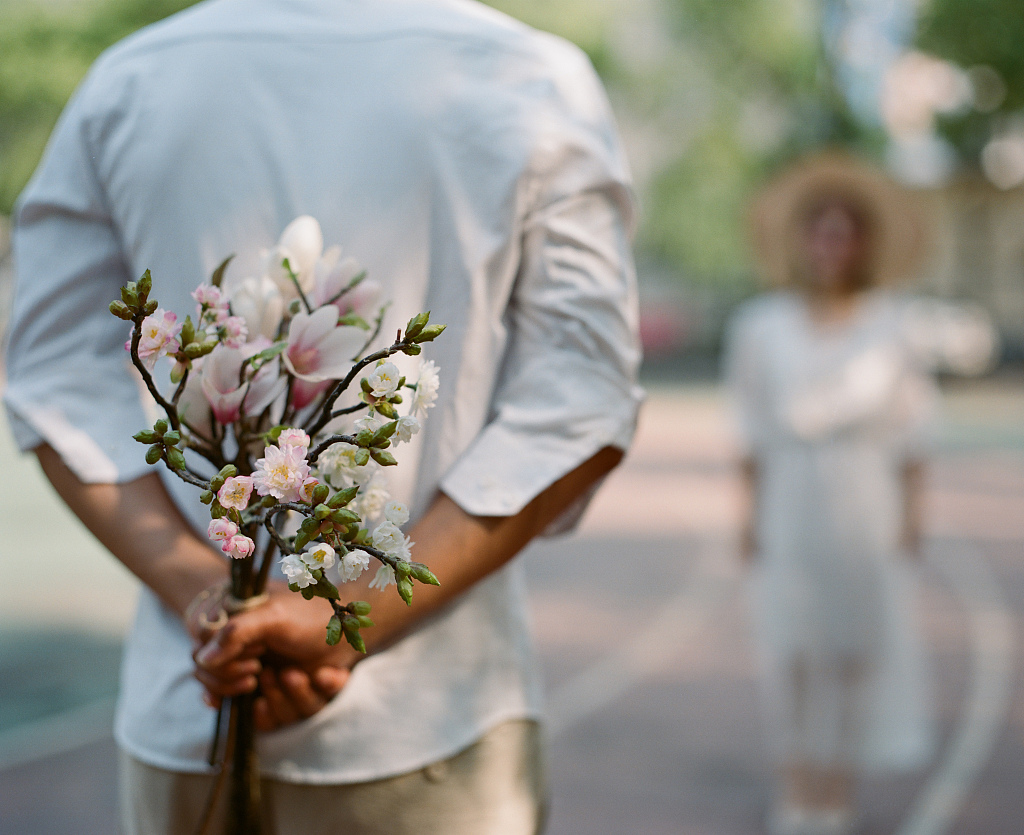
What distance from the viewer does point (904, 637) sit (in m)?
4.39

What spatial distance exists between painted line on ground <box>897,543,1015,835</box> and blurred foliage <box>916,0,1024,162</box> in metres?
20.0

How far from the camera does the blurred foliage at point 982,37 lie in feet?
84.6

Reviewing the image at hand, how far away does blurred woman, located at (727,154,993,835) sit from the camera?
14.2ft

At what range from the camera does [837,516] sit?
4367mm

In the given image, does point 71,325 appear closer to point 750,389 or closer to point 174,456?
point 174,456

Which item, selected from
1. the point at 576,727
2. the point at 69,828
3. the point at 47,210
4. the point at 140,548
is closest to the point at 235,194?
the point at 47,210

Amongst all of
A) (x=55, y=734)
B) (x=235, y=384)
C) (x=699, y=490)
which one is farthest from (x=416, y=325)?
(x=699, y=490)

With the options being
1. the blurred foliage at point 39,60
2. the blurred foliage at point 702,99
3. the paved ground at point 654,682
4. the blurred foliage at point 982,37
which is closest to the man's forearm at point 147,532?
the paved ground at point 654,682

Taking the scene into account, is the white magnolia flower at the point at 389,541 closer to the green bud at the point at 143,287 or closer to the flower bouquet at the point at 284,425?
the flower bouquet at the point at 284,425

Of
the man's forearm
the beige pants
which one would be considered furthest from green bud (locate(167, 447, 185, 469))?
the beige pants

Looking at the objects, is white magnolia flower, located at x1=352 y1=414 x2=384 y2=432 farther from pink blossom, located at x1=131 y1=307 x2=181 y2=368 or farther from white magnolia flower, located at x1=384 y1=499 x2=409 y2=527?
pink blossom, located at x1=131 y1=307 x2=181 y2=368

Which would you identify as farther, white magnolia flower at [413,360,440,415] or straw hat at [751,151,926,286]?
straw hat at [751,151,926,286]

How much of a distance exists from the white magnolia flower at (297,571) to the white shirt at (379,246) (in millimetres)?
368

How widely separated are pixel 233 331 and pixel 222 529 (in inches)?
9.6
